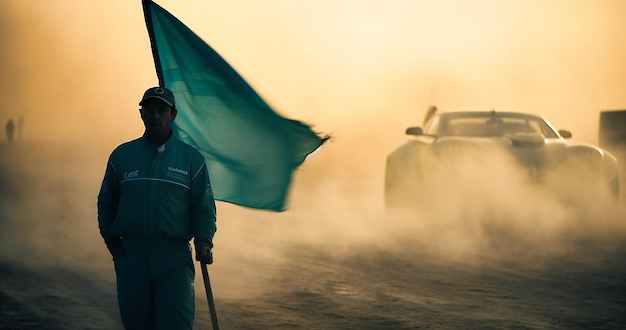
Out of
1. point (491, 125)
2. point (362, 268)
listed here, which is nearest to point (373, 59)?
point (491, 125)

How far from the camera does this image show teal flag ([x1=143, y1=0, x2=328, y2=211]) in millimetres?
6012

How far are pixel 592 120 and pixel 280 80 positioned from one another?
337 inches

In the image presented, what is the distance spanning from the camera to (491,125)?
14.2m

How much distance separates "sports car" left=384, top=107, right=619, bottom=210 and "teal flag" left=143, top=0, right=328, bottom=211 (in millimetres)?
7181

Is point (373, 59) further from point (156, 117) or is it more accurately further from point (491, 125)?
point (156, 117)

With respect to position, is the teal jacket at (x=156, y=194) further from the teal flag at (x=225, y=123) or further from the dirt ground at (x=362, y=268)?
the dirt ground at (x=362, y=268)

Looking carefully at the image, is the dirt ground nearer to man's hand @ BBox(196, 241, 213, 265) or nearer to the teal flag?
the teal flag

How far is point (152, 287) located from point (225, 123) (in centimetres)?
149

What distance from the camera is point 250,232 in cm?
1338

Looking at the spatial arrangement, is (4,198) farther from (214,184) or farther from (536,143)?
(214,184)

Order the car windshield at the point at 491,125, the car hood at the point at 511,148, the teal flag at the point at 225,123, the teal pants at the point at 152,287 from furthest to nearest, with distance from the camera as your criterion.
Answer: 1. the car windshield at the point at 491,125
2. the car hood at the point at 511,148
3. the teal flag at the point at 225,123
4. the teal pants at the point at 152,287

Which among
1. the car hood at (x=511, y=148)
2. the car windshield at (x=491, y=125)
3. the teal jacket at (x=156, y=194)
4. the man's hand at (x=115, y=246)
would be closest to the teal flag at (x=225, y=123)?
the teal jacket at (x=156, y=194)

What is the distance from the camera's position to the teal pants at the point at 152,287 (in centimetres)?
482

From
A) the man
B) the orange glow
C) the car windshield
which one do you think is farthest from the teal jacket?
the orange glow
